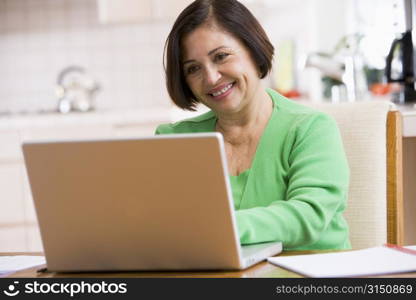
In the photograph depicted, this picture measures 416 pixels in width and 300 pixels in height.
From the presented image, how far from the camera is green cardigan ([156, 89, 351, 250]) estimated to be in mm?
1334

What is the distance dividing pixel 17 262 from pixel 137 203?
0.39 meters

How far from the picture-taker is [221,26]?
5.65 feet

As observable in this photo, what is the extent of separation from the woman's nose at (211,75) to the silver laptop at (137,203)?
1.93 ft

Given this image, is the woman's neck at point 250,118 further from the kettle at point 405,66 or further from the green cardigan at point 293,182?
the kettle at point 405,66

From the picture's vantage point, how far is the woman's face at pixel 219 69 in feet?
5.60

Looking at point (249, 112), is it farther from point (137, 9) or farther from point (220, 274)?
point (137, 9)

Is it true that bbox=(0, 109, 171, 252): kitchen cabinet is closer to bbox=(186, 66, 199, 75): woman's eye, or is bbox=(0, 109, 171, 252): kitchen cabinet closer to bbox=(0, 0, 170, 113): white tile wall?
bbox=(0, 0, 170, 113): white tile wall

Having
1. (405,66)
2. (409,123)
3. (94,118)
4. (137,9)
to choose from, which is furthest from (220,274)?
(137,9)

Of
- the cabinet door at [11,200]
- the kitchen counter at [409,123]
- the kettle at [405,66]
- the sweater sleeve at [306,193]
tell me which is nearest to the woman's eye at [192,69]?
the sweater sleeve at [306,193]

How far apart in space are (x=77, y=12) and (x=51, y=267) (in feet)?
13.6

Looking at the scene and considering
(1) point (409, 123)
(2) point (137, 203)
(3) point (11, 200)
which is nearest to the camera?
(2) point (137, 203)

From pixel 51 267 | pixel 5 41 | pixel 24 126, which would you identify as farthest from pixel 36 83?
pixel 51 267

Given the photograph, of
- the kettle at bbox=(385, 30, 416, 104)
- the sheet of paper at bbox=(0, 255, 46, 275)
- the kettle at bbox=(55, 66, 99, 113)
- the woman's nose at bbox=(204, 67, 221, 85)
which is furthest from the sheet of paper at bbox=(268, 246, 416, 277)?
the kettle at bbox=(55, 66, 99, 113)

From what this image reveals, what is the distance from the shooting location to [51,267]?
1.23 metres
